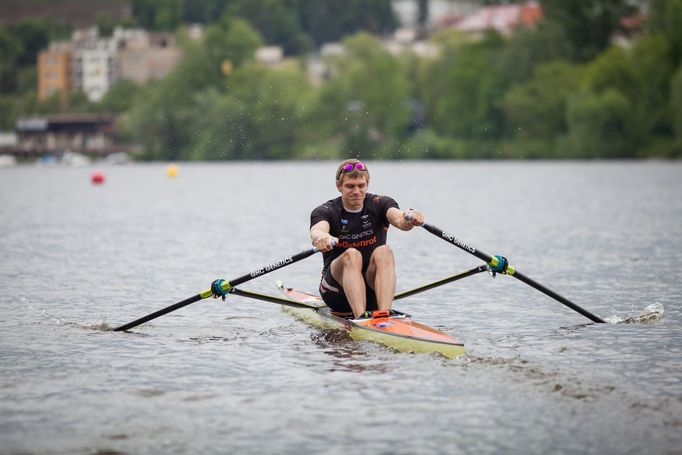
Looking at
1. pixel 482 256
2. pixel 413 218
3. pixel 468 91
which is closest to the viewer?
pixel 413 218

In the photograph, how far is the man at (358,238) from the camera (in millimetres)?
13195

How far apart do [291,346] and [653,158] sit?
90.5m

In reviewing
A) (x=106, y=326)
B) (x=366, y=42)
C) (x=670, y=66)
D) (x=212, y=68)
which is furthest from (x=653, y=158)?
(x=106, y=326)

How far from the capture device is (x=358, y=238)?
1357cm

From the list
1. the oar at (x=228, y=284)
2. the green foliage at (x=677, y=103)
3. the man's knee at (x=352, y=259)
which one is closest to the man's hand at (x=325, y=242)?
the oar at (x=228, y=284)

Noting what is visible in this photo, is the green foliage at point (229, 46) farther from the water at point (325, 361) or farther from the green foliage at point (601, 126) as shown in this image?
the water at point (325, 361)

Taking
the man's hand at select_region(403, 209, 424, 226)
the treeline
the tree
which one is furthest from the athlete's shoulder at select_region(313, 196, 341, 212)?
the tree

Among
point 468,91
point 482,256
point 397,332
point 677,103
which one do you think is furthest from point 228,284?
point 468,91

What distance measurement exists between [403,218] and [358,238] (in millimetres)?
777

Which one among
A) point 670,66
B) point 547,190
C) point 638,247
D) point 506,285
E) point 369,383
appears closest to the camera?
point 369,383

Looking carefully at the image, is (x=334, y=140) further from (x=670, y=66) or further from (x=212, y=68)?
(x=670, y=66)

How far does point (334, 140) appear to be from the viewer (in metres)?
126

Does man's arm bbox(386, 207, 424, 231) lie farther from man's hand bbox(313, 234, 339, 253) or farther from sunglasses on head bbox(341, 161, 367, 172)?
A: man's hand bbox(313, 234, 339, 253)

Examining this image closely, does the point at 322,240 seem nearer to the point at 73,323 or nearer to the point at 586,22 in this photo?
the point at 73,323
